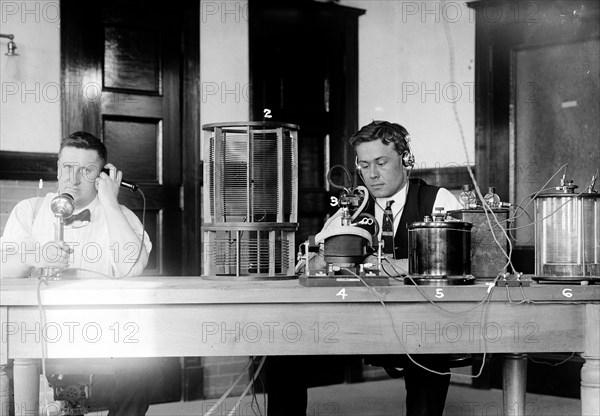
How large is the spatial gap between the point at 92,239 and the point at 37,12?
1.58 meters

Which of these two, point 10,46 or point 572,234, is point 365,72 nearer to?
point 10,46

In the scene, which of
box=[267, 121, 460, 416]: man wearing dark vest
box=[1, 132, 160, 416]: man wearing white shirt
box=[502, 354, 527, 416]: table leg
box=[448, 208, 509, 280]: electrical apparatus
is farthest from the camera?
box=[1, 132, 160, 416]: man wearing white shirt

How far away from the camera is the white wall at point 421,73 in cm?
545

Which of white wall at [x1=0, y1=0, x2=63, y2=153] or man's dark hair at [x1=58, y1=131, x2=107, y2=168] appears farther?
white wall at [x1=0, y1=0, x2=63, y2=153]

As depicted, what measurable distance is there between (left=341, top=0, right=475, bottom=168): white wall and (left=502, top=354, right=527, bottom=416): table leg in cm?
240

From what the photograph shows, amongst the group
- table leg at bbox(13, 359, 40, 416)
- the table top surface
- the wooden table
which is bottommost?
table leg at bbox(13, 359, 40, 416)

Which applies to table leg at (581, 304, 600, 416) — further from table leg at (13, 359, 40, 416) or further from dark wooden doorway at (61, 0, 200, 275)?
dark wooden doorway at (61, 0, 200, 275)

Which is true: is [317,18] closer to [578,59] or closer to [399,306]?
[578,59]

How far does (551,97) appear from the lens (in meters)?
5.09

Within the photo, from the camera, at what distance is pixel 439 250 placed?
2.71 m

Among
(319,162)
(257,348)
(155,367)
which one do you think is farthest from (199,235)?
(257,348)

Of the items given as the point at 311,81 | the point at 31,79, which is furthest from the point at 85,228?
the point at 311,81

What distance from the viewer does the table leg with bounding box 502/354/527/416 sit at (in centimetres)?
314

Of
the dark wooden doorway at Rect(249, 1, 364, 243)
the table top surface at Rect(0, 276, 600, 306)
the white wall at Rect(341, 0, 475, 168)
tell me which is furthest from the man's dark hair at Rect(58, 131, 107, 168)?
the white wall at Rect(341, 0, 475, 168)
